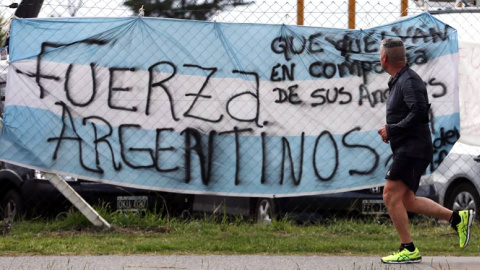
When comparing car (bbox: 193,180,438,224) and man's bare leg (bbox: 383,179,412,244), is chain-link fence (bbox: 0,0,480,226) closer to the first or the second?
car (bbox: 193,180,438,224)

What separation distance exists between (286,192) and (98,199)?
2.06 metres

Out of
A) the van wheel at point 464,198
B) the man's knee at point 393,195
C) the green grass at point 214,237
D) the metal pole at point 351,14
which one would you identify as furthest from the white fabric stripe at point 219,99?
the man's knee at point 393,195

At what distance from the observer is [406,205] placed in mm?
7684

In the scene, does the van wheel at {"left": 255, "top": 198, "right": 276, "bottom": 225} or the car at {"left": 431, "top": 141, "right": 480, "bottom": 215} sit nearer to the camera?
the van wheel at {"left": 255, "top": 198, "right": 276, "bottom": 225}

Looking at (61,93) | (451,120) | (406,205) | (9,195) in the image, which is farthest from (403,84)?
(9,195)

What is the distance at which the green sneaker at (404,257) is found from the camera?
24.1 feet

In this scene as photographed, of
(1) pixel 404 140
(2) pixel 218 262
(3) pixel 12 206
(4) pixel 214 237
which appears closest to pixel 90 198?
(3) pixel 12 206

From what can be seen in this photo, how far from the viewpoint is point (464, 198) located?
1130 cm

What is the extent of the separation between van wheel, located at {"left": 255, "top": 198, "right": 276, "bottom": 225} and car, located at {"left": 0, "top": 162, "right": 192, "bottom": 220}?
28.8 inches

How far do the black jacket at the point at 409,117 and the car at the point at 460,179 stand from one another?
3267 mm

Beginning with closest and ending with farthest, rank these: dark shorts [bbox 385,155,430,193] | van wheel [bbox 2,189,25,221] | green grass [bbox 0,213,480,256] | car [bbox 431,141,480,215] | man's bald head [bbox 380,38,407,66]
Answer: dark shorts [bbox 385,155,430,193] < man's bald head [bbox 380,38,407,66] < green grass [bbox 0,213,480,256] < van wheel [bbox 2,189,25,221] < car [bbox 431,141,480,215]

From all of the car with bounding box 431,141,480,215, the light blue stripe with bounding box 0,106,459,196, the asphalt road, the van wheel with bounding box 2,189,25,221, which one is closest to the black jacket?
the asphalt road

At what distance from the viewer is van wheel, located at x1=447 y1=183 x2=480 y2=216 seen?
1111 centimetres

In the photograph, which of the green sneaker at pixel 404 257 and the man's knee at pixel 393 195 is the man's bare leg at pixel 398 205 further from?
the green sneaker at pixel 404 257
